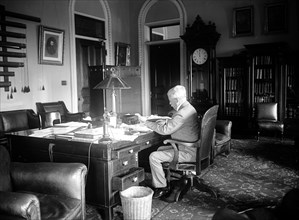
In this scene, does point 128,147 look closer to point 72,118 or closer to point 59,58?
point 72,118

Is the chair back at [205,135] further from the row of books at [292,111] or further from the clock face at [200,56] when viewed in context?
the clock face at [200,56]

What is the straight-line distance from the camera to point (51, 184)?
7.97 feet

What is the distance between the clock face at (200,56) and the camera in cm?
794

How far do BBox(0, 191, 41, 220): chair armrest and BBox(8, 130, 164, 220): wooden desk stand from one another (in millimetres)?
951

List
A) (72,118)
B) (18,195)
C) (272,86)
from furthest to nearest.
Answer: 1. (272,86)
2. (72,118)
3. (18,195)

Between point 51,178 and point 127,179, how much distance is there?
0.72 m

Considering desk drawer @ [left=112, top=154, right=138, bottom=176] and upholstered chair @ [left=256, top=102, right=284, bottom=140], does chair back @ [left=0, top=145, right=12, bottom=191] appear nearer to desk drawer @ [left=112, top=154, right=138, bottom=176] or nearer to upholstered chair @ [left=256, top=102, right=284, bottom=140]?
desk drawer @ [left=112, top=154, right=138, bottom=176]

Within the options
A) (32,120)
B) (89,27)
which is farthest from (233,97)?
(32,120)

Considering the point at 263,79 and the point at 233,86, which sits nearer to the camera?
the point at 263,79

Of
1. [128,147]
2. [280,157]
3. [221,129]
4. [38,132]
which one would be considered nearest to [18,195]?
[128,147]

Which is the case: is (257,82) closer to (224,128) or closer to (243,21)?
(243,21)

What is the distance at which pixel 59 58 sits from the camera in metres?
6.96

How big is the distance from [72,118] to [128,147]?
136 inches

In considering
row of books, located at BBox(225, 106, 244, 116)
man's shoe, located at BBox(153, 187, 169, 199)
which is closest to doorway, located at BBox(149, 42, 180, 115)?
row of books, located at BBox(225, 106, 244, 116)
